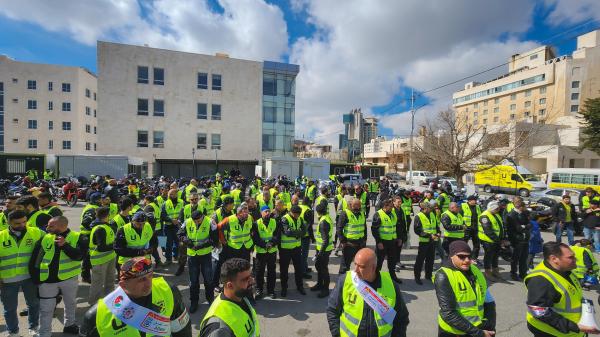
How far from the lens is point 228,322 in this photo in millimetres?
1944

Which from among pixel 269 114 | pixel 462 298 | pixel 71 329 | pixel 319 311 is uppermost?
pixel 269 114

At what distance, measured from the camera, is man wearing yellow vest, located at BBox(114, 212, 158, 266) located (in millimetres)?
4598

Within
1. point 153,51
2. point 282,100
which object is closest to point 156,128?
point 153,51

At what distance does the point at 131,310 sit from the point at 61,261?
2728mm

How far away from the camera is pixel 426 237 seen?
599 cm

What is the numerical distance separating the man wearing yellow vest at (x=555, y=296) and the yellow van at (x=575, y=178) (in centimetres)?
2544

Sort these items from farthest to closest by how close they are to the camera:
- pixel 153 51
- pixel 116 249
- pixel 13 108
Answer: pixel 13 108, pixel 153 51, pixel 116 249

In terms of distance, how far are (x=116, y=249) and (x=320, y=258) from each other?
140 inches

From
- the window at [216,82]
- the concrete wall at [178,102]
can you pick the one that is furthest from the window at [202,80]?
the window at [216,82]

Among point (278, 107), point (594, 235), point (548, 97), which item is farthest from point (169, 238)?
point (548, 97)

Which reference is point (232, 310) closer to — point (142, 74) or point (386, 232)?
point (386, 232)

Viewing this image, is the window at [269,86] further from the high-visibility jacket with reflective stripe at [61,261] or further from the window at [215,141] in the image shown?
the high-visibility jacket with reflective stripe at [61,261]

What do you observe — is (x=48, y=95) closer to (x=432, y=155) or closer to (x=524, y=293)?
(x=432, y=155)

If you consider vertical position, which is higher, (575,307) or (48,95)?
(48,95)
